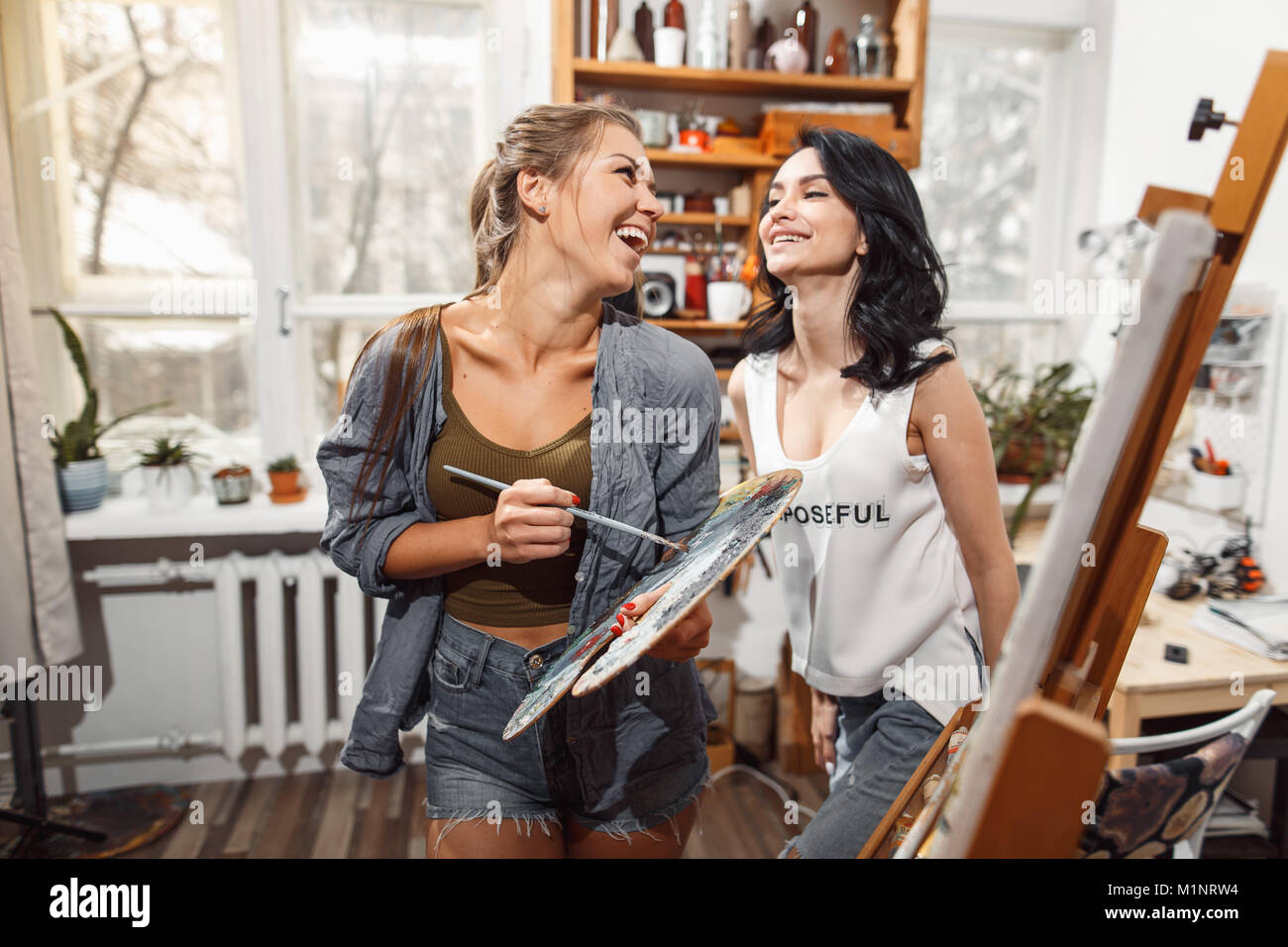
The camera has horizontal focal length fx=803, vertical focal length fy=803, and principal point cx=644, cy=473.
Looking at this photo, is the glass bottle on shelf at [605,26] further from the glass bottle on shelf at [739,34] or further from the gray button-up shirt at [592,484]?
the gray button-up shirt at [592,484]

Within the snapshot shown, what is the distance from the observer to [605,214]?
37.9 inches

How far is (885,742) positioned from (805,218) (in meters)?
0.76

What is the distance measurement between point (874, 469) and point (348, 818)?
204 cm

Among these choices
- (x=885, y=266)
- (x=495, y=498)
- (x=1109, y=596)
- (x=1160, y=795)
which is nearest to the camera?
(x=1109, y=596)

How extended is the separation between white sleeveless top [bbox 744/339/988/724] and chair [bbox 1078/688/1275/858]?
0.31 m

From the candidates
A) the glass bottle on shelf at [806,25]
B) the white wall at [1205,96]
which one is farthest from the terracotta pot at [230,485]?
the white wall at [1205,96]

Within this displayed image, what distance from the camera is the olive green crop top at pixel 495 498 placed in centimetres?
101

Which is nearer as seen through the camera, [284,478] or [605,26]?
[605,26]

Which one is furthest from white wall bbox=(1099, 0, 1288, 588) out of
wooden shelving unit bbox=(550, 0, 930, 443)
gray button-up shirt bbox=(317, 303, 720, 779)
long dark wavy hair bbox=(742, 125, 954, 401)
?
gray button-up shirt bbox=(317, 303, 720, 779)

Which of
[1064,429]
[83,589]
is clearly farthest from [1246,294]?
[83,589]

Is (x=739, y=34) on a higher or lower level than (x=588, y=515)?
higher

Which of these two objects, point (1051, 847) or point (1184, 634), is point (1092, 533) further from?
point (1184, 634)

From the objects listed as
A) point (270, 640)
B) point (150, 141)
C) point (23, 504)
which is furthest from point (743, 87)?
point (23, 504)

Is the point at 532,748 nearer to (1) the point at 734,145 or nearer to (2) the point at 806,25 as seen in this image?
(1) the point at 734,145
